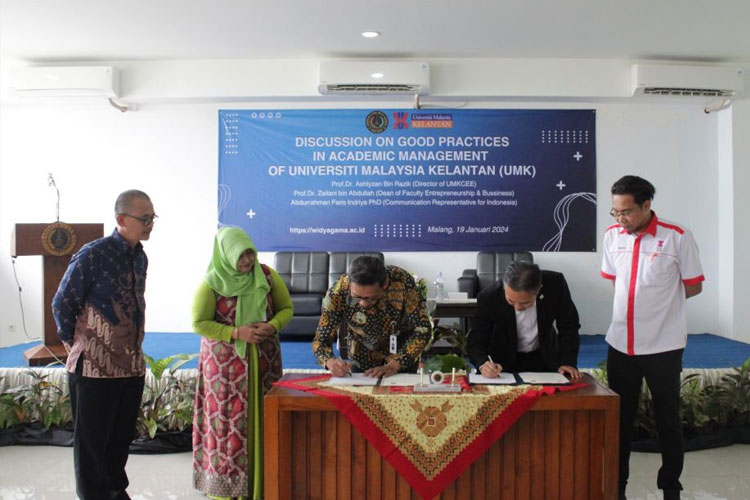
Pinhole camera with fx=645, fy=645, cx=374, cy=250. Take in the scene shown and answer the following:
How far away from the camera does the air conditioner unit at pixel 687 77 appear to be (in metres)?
6.12

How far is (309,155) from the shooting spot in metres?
6.86

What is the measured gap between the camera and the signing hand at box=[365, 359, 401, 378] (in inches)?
106

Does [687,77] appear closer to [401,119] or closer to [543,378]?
[401,119]

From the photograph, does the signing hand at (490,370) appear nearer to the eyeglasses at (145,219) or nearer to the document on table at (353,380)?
the document on table at (353,380)

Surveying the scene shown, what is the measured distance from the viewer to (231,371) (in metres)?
2.83

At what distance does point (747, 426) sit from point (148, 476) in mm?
3470

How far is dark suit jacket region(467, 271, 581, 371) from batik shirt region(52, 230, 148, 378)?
1.47 m

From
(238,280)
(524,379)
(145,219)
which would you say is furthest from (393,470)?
(145,219)

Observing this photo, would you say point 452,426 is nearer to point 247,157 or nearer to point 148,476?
point 148,476

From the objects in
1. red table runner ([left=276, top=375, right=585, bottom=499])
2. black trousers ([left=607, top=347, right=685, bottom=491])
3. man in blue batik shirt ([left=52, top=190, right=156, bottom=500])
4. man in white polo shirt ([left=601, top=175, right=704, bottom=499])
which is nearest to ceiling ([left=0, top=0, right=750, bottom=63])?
man in white polo shirt ([left=601, top=175, right=704, bottom=499])

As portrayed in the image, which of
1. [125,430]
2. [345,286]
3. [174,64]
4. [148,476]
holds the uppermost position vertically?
[174,64]

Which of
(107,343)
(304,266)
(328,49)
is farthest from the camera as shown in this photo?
(304,266)

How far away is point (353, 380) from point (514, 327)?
2.42ft

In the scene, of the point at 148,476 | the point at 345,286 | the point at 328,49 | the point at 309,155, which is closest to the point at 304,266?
the point at 309,155
